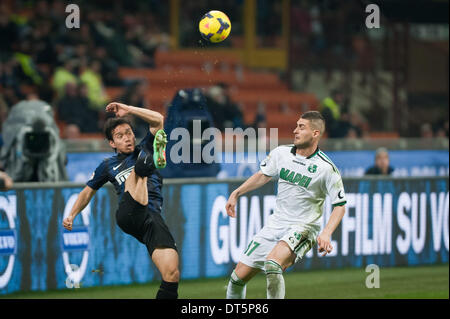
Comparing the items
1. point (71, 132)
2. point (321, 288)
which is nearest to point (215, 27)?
point (321, 288)

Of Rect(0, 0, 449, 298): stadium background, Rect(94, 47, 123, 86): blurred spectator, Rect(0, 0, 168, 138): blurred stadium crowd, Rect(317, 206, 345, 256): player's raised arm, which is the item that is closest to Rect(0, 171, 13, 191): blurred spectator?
Rect(317, 206, 345, 256): player's raised arm

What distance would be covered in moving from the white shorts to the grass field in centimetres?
196

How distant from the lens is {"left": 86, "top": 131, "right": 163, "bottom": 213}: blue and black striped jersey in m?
8.54

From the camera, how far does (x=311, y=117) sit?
8.55 metres

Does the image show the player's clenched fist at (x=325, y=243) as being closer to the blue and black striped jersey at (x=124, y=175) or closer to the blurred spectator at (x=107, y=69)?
the blue and black striped jersey at (x=124, y=175)

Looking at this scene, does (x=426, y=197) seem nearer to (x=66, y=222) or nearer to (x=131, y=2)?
(x=66, y=222)

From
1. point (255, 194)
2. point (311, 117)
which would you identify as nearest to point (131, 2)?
→ point (255, 194)

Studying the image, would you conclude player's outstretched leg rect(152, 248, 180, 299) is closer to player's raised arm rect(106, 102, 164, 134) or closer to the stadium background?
player's raised arm rect(106, 102, 164, 134)

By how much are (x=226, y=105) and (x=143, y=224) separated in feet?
25.8

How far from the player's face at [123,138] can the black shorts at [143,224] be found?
472 mm

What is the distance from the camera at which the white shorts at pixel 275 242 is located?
8492 mm

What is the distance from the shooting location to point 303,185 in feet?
28.2

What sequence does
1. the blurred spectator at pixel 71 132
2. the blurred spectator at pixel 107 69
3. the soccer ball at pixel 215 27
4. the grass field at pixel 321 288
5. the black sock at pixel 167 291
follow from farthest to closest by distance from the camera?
the blurred spectator at pixel 107 69 → the blurred spectator at pixel 71 132 → the grass field at pixel 321 288 → the soccer ball at pixel 215 27 → the black sock at pixel 167 291

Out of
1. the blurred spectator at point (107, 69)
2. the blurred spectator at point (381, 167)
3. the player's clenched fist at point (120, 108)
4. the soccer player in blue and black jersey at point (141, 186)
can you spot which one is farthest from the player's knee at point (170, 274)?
the blurred spectator at point (107, 69)
